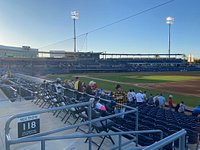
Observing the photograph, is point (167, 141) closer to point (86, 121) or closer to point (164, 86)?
point (86, 121)

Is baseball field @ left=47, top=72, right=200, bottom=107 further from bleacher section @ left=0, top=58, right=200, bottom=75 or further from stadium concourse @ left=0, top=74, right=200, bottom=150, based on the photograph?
bleacher section @ left=0, top=58, right=200, bottom=75

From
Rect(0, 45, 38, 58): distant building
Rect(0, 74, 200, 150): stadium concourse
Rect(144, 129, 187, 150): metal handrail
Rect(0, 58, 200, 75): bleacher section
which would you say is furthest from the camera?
Rect(0, 45, 38, 58): distant building

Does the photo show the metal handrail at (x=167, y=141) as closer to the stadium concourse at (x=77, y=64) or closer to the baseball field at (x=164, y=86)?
the baseball field at (x=164, y=86)

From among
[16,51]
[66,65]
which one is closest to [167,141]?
[66,65]

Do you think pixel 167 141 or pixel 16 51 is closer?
pixel 167 141

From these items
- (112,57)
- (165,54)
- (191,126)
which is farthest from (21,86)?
(165,54)

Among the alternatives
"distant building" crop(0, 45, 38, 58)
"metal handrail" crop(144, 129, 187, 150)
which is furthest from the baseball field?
"distant building" crop(0, 45, 38, 58)

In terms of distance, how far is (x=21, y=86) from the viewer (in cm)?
1167

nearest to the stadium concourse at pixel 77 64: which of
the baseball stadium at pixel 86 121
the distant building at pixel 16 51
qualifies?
the distant building at pixel 16 51

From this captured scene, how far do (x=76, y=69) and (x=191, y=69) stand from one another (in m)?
41.5

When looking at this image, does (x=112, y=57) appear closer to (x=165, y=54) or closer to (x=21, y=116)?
(x=165, y=54)

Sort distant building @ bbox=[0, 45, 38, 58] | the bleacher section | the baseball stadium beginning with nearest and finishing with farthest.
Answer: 1. the baseball stadium
2. the bleacher section
3. distant building @ bbox=[0, 45, 38, 58]

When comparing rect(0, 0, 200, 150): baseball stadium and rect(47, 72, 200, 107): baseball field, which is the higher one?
rect(0, 0, 200, 150): baseball stadium

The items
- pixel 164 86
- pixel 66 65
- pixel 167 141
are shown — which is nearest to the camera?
pixel 167 141
